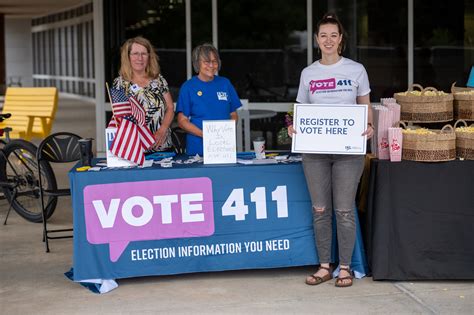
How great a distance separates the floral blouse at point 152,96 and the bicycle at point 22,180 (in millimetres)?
1389

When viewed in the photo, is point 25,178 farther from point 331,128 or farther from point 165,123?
point 331,128

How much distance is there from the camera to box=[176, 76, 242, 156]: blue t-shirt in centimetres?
566

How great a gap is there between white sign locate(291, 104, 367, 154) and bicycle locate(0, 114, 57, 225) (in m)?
2.54

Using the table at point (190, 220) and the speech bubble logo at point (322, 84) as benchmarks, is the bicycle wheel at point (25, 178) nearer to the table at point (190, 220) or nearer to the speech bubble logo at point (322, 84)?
the table at point (190, 220)

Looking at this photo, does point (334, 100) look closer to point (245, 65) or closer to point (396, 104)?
point (396, 104)

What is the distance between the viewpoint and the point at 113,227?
199 inches

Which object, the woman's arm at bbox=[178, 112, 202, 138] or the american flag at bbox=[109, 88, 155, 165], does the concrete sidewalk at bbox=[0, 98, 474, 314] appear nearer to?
the american flag at bbox=[109, 88, 155, 165]

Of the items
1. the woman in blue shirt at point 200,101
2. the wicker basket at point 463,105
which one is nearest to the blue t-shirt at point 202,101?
the woman in blue shirt at point 200,101

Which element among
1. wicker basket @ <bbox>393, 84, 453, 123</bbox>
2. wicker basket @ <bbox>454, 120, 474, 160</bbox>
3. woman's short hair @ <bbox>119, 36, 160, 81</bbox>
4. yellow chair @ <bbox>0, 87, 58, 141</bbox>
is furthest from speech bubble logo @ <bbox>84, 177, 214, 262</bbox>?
yellow chair @ <bbox>0, 87, 58, 141</bbox>

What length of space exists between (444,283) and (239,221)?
4.19ft

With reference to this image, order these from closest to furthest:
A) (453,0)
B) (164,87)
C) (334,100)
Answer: (334,100) < (164,87) < (453,0)

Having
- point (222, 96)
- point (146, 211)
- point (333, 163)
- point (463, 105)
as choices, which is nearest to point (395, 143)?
point (333, 163)

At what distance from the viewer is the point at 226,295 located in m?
4.95

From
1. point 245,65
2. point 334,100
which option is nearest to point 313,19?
point 245,65
